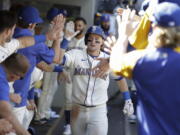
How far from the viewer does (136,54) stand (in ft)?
9.70

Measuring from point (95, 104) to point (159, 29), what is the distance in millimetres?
2517

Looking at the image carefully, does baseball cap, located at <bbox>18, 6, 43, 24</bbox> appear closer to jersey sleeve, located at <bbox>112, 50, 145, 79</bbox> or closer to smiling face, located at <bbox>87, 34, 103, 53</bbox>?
smiling face, located at <bbox>87, 34, 103, 53</bbox>

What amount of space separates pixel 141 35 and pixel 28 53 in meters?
1.52

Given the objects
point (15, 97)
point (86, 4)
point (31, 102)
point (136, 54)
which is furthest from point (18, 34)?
point (86, 4)

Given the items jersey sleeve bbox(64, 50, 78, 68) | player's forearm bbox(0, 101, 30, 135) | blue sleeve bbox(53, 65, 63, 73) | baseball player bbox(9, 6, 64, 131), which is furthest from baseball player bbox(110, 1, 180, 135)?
blue sleeve bbox(53, 65, 63, 73)

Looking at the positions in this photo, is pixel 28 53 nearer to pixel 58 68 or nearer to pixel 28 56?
pixel 28 56

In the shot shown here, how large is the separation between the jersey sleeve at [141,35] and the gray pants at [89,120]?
161 cm

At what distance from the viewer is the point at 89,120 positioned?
204 inches

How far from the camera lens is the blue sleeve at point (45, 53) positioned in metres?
4.84

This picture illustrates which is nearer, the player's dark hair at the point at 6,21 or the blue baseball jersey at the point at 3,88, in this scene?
the blue baseball jersey at the point at 3,88

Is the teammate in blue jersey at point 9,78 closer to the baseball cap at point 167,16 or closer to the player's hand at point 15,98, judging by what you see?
the player's hand at point 15,98

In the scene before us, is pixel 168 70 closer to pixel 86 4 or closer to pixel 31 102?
pixel 31 102

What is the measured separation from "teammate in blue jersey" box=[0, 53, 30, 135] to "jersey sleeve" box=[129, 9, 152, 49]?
0.99m

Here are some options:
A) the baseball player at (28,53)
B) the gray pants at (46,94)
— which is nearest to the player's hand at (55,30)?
the baseball player at (28,53)
